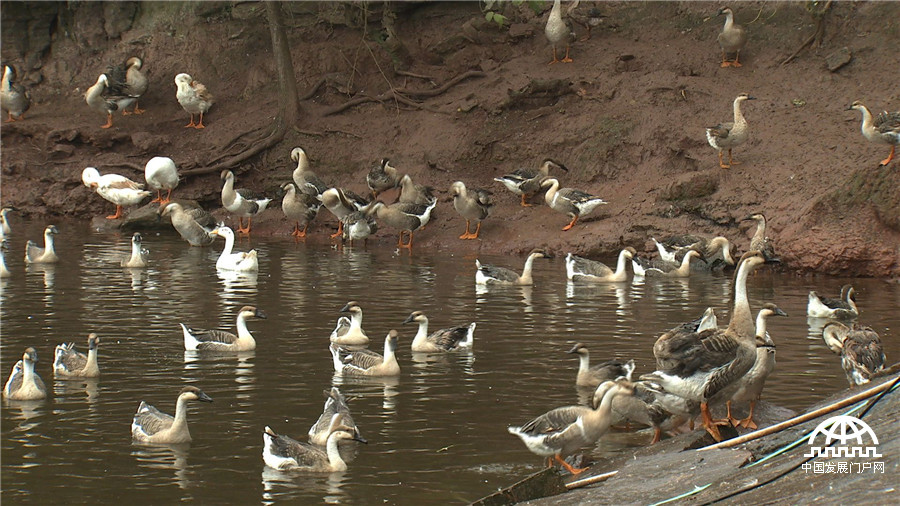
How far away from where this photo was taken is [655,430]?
39.8 feet

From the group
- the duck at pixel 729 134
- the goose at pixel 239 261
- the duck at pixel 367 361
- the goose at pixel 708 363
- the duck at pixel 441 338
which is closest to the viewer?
the goose at pixel 708 363

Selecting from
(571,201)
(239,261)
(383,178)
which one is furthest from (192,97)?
(571,201)

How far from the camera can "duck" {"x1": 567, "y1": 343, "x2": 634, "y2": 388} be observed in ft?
43.5

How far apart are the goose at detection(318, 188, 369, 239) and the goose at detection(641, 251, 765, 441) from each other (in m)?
14.8

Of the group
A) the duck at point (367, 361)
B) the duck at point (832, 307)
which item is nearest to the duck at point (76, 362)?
the duck at point (367, 361)

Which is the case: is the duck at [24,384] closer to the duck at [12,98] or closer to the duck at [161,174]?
the duck at [161,174]

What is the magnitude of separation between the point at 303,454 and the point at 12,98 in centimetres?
2380

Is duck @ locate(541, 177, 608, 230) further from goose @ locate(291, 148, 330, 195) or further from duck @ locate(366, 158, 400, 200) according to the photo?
goose @ locate(291, 148, 330, 195)

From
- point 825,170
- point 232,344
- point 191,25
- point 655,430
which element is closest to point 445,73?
point 191,25

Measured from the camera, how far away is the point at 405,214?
24.9 metres

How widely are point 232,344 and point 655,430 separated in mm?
5725

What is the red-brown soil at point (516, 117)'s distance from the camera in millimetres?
23641

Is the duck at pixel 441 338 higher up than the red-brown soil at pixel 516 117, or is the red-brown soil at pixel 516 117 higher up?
the red-brown soil at pixel 516 117

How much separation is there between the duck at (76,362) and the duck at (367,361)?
8.99 feet
